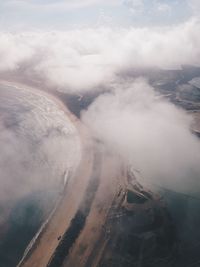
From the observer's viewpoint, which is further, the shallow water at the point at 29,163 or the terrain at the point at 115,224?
the shallow water at the point at 29,163

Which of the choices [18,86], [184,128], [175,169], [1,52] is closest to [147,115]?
[184,128]

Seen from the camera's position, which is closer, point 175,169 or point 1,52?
point 175,169

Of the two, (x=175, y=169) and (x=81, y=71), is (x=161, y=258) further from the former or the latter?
(x=81, y=71)

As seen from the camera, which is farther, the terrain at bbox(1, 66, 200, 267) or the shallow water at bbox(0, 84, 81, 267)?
the shallow water at bbox(0, 84, 81, 267)

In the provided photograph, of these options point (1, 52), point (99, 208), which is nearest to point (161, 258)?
point (99, 208)

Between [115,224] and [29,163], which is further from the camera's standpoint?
[29,163]

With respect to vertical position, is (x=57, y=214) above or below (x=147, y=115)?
below

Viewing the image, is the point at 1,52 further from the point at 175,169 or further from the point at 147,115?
the point at 175,169

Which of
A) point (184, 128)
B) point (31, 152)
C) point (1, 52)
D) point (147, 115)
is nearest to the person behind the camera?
point (31, 152)

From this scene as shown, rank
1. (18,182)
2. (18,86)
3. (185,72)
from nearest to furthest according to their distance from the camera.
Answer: (18,182) < (18,86) < (185,72)

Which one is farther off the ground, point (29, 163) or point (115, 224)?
point (115, 224)
